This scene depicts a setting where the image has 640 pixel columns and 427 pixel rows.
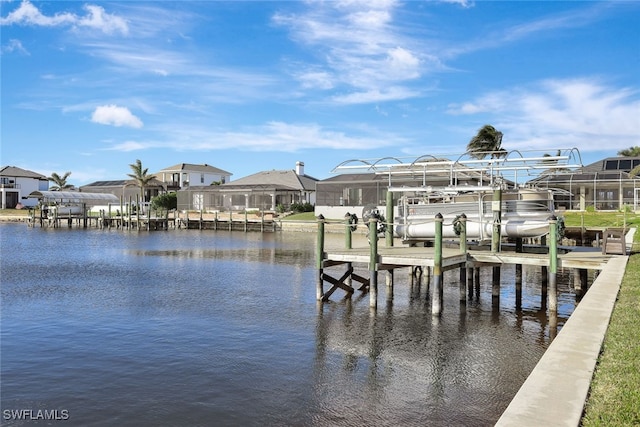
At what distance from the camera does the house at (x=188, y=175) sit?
9519cm

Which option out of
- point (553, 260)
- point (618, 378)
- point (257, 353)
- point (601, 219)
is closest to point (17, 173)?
point (601, 219)

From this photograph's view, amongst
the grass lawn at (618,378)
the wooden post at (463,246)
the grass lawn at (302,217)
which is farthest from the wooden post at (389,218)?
the grass lawn at (302,217)

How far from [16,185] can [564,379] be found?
4216 inches

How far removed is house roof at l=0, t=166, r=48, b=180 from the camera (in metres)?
95.2

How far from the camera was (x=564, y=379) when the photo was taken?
6340mm

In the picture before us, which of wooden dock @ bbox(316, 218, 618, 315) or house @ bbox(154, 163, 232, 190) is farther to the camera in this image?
house @ bbox(154, 163, 232, 190)

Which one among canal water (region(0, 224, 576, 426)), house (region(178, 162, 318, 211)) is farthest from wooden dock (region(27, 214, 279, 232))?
canal water (region(0, 224, 576, 426))

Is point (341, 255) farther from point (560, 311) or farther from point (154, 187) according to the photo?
point (154, 187)

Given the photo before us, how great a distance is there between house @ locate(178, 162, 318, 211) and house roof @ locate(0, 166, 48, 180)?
37.6 m

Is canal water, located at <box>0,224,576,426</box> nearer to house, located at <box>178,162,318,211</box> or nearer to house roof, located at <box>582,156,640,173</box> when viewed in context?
house roof, located at <box>582,156,640,173</box>

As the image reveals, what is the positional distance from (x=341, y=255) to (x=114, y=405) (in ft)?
30.1

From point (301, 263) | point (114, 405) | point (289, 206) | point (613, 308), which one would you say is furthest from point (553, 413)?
point (289, 206)

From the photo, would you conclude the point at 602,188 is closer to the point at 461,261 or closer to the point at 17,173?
the point at 461,261

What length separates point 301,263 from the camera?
99.1ft
